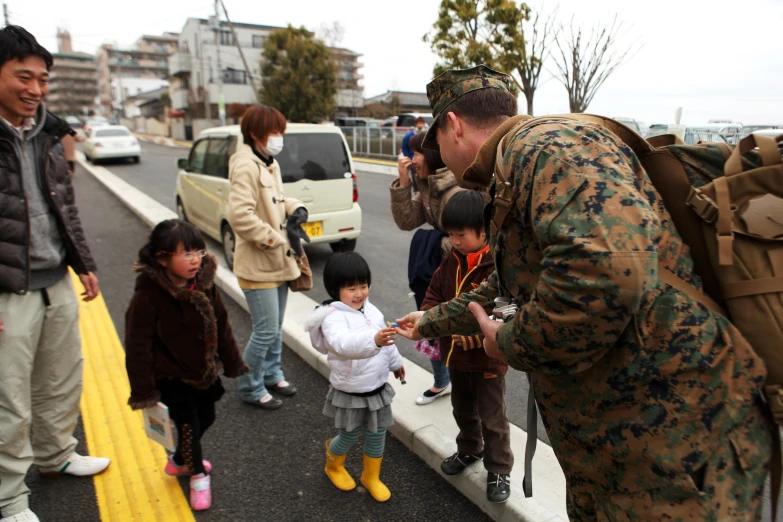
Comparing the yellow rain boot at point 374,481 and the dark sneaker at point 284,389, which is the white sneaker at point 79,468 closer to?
the dark sneaker at point 284,389

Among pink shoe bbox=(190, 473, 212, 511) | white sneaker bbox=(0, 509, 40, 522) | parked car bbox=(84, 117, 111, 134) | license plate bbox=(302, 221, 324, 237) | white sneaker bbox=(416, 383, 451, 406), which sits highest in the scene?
parked car bbox=(84, 117, 111, 134)

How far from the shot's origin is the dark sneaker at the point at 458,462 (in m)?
2.70

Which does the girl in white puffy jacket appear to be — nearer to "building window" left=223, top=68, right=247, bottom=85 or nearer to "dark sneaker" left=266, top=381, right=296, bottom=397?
"dark sneaker" left=266, top=381, right=296, bottom=397

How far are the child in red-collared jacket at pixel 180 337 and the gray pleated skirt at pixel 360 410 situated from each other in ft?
2.20

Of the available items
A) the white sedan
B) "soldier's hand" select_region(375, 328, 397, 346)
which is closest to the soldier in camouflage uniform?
"soldier's hand" select_region(375, 328, 397, 346)

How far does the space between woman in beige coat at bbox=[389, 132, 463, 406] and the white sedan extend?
2091 cm

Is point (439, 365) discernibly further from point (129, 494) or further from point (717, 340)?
point (717, 340)

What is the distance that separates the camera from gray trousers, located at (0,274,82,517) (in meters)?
2.39

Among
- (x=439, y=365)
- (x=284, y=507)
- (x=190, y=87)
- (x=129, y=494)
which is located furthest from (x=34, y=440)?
(x=190, y=87)

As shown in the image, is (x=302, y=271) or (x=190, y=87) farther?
(x=190, y=87)

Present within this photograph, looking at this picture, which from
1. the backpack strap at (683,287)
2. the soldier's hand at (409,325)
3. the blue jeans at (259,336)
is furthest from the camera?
the blue jeans at (259,336)

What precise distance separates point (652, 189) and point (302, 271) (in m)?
2.72

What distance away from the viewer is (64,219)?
268cm

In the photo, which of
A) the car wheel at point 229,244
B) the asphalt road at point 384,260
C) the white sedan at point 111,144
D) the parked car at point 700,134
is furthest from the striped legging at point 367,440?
the white sedan at point 111,144
